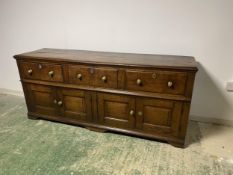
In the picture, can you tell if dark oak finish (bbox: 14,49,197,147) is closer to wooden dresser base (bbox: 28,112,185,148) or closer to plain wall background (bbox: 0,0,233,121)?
wooden dresser base (bbox: 28,112,185,148)

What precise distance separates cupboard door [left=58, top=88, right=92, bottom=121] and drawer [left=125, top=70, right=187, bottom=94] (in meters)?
0.48

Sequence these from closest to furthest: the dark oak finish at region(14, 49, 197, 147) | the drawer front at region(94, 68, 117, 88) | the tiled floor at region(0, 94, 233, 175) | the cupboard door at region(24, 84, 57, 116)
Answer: the tiled floor at region(0, 94, 233, 175), the dark oak finish at region(14, 49, 197, 147), the drawer front at region(94, 68, 117, 88), the cupboard door at region(24, 84, 57, 116)

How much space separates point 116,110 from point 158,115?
402 millimetres

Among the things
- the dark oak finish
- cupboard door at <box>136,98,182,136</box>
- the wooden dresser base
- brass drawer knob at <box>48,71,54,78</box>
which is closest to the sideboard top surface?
the dark oak finish

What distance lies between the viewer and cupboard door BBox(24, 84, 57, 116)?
2021 mm

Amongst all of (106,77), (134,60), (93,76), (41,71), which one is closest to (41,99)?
(41,71)

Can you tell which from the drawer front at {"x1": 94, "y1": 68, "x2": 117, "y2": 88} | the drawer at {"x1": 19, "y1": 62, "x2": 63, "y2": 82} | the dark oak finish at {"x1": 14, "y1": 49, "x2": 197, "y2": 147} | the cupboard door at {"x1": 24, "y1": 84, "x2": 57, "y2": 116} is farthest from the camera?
the cupboard door at {"x1": 24, "y1": 84, "x2": 57, "y2": 116}

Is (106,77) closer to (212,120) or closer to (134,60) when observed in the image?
(134,60)

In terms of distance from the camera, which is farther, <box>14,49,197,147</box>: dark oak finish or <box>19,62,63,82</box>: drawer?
<box>19,62,63,82</box>: drawer

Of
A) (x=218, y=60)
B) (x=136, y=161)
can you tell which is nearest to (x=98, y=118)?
(x=136, y=161)

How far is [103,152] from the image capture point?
168 cm

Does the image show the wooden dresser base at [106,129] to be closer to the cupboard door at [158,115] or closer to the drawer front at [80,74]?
the cupboard door at [158,115]

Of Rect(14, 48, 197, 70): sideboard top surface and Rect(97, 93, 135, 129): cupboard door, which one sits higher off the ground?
Rect(14, 48, 197, 70): sideboard top surface

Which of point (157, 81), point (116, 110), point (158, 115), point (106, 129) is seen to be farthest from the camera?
point (106, 129)
